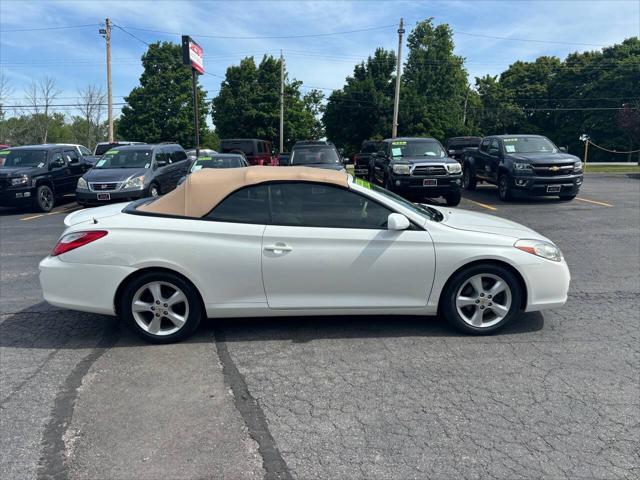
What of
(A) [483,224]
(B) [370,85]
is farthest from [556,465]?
(B) [370,85]

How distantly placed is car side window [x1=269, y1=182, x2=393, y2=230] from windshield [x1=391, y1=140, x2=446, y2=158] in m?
9.52

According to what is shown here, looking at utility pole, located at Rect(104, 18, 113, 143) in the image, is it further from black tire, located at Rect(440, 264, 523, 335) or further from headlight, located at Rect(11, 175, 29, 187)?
black tire, located at Rect(440, 264, 523, 335)

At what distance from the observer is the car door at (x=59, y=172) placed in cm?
1444

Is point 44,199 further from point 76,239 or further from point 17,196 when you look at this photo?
point 76,239

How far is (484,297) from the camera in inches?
176

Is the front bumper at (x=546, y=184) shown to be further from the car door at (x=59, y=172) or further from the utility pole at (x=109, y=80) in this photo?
the utility pole at (x=109, y=80)

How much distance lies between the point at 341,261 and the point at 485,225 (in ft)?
4.94

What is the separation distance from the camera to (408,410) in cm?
331

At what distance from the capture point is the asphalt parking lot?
280 centimetres

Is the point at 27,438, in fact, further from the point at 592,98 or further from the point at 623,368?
the point at 592,98

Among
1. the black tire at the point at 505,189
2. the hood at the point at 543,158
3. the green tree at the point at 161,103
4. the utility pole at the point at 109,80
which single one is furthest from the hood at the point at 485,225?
the green tree at the point at 161,103

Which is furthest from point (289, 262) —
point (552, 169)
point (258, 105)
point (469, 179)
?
point (258, 105)

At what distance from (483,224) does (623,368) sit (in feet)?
Answer: 5.52

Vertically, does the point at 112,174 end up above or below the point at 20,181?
above
